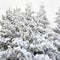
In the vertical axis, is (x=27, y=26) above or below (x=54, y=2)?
above

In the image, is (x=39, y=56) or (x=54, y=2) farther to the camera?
(x=54, y=2)

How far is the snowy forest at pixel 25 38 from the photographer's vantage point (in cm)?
688

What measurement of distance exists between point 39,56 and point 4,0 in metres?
83.4

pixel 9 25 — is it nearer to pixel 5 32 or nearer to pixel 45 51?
pixel 5 32

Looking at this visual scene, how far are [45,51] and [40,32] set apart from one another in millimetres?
888

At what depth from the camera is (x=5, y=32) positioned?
7.60 meters

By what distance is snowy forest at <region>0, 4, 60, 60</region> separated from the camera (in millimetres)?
6883

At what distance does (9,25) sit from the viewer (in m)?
7.55

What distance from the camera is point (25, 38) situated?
7281 mm

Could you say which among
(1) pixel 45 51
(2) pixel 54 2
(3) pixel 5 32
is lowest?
(2) pixel 54 2

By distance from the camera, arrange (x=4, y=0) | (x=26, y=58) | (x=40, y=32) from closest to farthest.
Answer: (x=26, y=58)
(x=40, y=32)
(x=4, y=0)

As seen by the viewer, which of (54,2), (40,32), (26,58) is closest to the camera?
(26,58)

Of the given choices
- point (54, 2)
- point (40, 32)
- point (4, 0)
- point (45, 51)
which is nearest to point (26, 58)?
point (45, 51)

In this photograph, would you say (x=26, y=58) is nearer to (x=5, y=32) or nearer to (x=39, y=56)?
(x=39, y=56)
